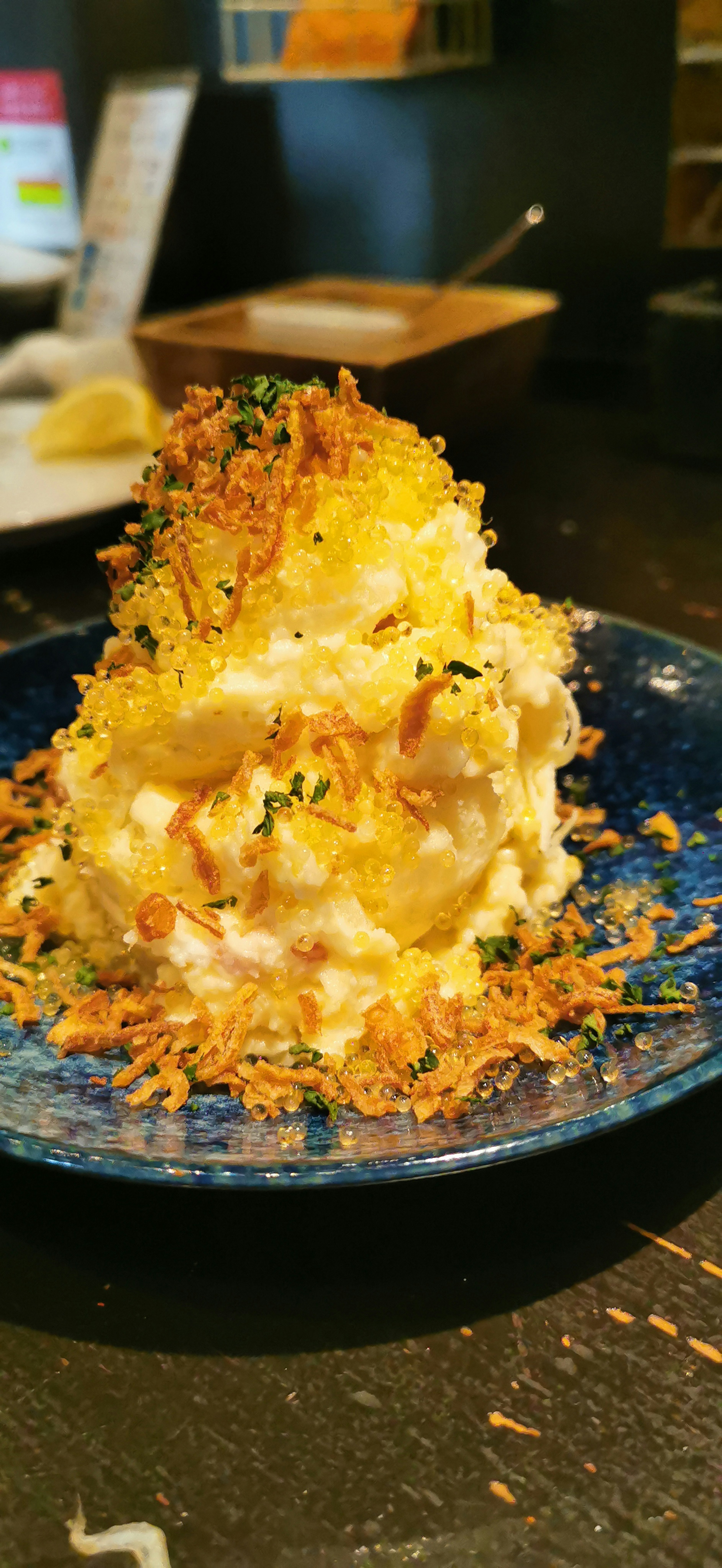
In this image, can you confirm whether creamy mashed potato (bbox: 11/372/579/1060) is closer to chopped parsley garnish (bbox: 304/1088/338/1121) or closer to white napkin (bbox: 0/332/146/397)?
chopped parsley garnish (bbox: 304/1088/338/1121)

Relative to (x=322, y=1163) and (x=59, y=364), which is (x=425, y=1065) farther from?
(x=59, y=364)

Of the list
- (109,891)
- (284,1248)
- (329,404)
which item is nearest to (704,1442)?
(284,1248)

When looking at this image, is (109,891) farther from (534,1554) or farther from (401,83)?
(401,83)

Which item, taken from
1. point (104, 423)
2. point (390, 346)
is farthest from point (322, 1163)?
point (104, 423)

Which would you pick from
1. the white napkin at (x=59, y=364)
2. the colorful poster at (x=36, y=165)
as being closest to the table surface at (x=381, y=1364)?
the white napkin at (x=59, y=364)

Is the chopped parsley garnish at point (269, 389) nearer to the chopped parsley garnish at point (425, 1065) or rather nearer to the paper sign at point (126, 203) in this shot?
the chopped parsley garnish at point (425, 1065)

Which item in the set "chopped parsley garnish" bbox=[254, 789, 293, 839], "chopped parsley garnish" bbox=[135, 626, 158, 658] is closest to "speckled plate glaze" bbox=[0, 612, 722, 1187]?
"chopped parsley garnish" bbox=[254, 789, 293, 839]
